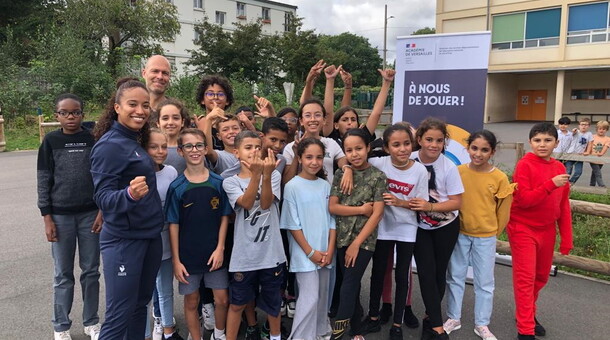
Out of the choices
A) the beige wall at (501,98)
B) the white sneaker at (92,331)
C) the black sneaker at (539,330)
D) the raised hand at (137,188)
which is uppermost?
the beige wall at (501,98)

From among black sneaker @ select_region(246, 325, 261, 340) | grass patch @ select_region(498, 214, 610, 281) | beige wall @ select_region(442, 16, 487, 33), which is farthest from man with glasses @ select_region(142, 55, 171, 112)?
beige wall @ select_region(442, 16, 487, 33)

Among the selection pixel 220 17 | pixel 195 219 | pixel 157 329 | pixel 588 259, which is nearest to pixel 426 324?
pixel 195 219

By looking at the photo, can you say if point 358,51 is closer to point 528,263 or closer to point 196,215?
point 528,263

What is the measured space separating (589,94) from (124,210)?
33397 mm

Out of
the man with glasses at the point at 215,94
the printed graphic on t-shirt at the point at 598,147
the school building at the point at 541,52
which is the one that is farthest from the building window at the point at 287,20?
the man with glasses at the point at 215,94

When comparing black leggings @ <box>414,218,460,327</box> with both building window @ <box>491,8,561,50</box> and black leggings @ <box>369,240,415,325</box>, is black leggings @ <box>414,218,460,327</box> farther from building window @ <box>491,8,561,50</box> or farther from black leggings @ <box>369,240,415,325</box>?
building window @ <box>491,8,561,50</box>

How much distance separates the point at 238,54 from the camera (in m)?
27.8

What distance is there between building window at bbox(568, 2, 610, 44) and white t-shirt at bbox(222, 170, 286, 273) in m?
27.4

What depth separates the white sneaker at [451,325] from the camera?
3666 mm

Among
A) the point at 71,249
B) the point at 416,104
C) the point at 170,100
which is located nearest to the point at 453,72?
the point at 416,104

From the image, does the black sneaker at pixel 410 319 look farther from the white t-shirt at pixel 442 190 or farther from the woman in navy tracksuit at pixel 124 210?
the woman in navy tracksuit at pixel 124 210

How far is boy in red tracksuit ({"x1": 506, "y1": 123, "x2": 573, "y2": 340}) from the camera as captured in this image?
3455 millimetres

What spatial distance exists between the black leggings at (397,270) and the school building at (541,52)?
990 inches

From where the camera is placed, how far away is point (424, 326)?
362 centimetres
